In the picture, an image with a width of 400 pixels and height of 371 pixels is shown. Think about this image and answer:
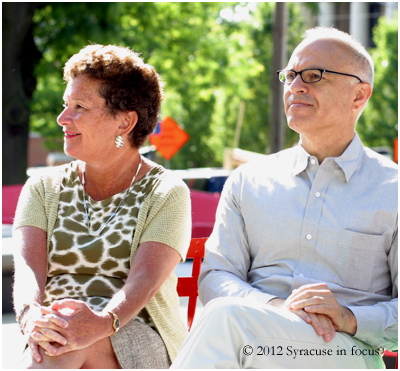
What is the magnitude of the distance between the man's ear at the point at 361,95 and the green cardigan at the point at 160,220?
85 centimetres

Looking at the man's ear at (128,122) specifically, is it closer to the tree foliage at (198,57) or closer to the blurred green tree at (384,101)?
the tree foliage at (198,57)

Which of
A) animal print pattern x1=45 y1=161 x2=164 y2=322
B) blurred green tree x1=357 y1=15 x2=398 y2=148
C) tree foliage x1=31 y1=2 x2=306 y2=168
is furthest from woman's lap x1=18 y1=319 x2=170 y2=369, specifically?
blurred green tree x1=357 y1=15 x2=398 y2=148

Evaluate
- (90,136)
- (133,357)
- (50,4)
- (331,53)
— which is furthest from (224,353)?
(50,4)

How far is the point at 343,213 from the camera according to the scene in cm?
292

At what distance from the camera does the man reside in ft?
8.51

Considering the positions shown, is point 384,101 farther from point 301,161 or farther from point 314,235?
point 314,235

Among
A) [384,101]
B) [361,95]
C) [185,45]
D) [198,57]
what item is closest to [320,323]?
[361,95]

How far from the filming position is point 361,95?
3154 millimetres

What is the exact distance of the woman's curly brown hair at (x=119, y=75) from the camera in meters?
3.01

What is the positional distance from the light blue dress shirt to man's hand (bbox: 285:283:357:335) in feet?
0.17

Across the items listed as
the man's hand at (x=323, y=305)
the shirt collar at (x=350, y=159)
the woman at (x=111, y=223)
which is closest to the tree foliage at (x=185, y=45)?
the woman at (x=111, y=223)

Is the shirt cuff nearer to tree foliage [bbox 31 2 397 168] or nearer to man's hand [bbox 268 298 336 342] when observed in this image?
man's hand [bbox 268 298 336 342]

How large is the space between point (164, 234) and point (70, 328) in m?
0.59

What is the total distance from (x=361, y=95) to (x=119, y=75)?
1.08m
